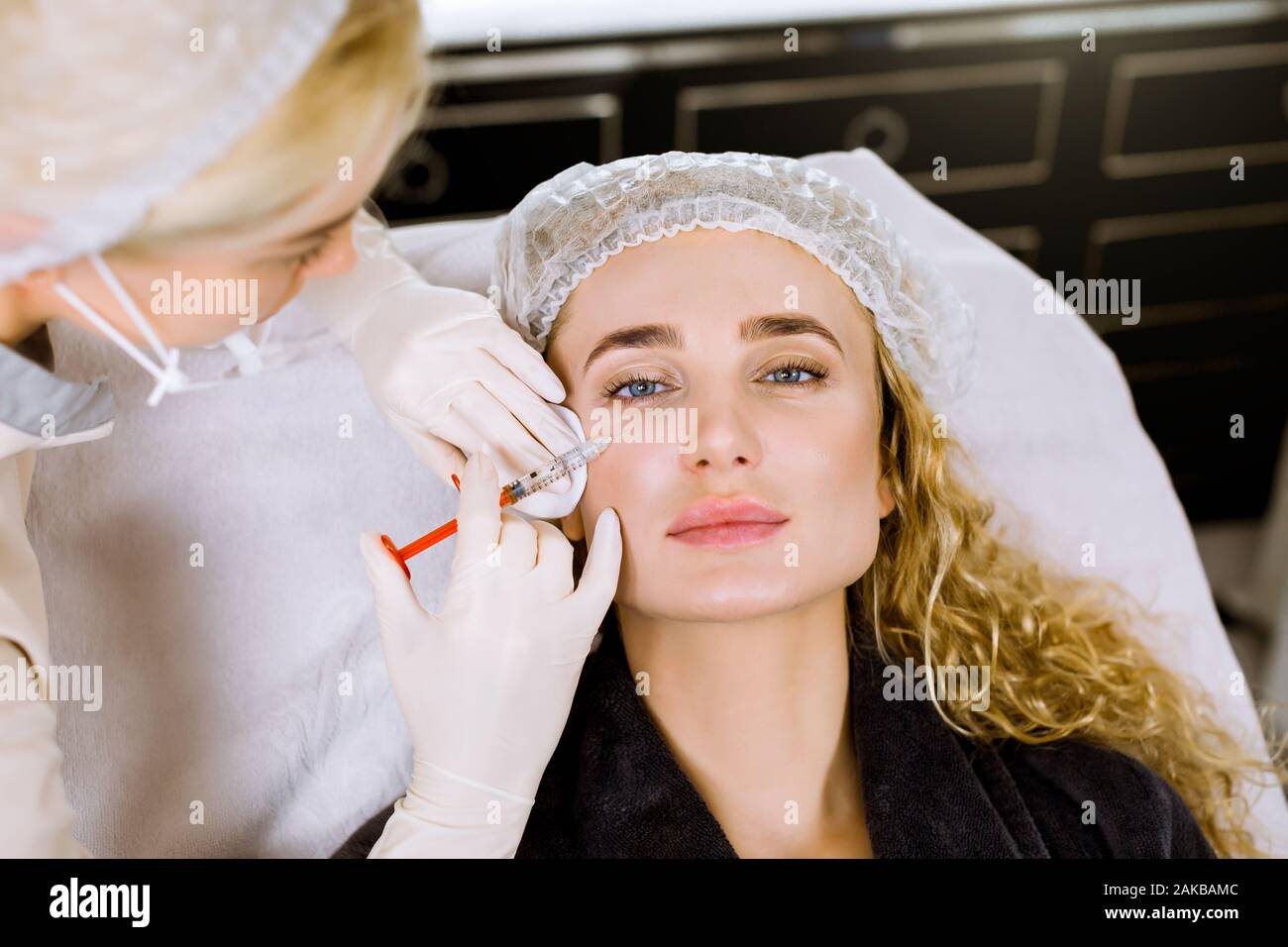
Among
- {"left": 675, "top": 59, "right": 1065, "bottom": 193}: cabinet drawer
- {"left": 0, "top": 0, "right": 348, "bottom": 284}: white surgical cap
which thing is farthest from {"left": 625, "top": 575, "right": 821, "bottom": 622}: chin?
{"left": 675, "top": 59, "right": 1065, "bottom": 193}: cabinet drawer

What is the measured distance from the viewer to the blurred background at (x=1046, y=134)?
2188 mm

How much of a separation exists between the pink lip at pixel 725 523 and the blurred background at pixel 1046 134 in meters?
1.16

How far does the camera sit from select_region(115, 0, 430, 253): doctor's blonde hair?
29.3 inches

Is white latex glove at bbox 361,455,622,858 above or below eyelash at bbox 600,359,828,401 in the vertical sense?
below

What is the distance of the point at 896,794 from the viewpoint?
3.96ft

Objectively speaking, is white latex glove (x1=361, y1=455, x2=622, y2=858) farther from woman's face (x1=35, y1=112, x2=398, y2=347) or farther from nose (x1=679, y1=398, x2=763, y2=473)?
woman's face (x1=35, y1=112, x2=398, y2=347)

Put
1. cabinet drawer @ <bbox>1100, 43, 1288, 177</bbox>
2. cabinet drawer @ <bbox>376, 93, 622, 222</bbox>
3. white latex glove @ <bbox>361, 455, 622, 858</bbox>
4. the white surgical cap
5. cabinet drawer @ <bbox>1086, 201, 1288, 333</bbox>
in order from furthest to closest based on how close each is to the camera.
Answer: cabinet drawer @ <bbox>1086, 201, 1288, 333</bbox>
cabinet drawer @ <bbox>1100, 43, 1288, 177</bbox>
cabinet drawer @ <bbox>376, 93, 622, 222</bbox>
white latex glove @ <bbox>361, 455, 622, 858</bbox>
the white surgical cap

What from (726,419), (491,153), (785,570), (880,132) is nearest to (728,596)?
(785,570)

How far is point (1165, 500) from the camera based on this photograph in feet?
5.29

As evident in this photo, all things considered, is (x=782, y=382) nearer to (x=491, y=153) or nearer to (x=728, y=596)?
(x=728, y=596)

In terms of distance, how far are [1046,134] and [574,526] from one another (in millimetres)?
1712

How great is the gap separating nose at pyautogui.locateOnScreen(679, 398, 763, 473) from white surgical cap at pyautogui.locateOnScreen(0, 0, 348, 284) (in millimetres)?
471

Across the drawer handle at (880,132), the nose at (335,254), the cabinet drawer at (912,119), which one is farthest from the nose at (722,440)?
the drawer handle at (880,132)
